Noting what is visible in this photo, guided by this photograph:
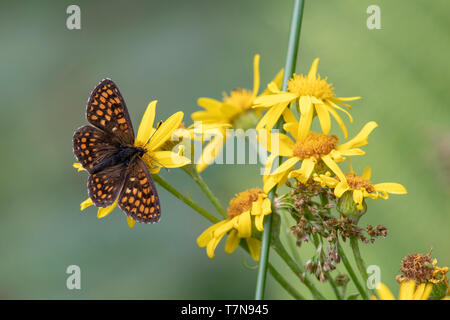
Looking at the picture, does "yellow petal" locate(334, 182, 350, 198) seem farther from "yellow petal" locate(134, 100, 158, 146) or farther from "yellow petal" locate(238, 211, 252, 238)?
"yellow petal" locate(134, 100, 158, 146)

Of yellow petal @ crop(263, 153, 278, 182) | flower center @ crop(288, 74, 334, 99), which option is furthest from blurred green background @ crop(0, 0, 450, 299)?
yellow petal @ crop(263, 153, 278, 182)

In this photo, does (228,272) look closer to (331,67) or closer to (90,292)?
(90,292)

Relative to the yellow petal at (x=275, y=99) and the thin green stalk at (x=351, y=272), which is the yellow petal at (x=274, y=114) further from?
the thin green stalk at (x=351, y=272)

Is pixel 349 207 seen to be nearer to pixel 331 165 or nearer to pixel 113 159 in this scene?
pixel 331 165

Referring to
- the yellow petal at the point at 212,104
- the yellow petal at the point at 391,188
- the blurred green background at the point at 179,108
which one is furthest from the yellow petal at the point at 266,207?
the blurred green background at the point at 179,108

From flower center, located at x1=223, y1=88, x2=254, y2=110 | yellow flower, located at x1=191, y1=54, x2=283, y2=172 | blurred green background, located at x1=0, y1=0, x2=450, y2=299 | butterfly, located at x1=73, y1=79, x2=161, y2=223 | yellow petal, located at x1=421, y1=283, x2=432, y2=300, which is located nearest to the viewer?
yellow petal, located at x1=421, y1=283, x2=432, y2=300
